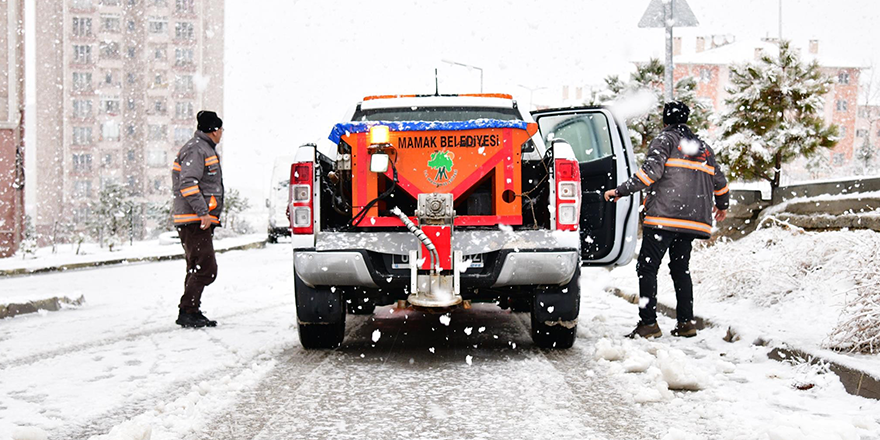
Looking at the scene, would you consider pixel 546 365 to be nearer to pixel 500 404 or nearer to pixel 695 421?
pixel 500 404

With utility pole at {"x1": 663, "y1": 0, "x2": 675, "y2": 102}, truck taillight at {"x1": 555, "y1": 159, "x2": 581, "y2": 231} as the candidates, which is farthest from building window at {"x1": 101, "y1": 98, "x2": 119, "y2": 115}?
truck taillight at {"x1": 555, "y1": 159, "x2": 581, "y2": 231}

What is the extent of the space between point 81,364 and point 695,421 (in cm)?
379

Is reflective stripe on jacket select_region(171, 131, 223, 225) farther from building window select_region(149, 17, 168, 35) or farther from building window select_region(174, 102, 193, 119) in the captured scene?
building window select_region(149, 17, 168, 35)

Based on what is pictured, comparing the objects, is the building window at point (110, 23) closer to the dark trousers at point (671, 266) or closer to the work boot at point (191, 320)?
the work boot at point (191, 320)

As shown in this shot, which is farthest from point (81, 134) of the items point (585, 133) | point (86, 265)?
point (585, 133)

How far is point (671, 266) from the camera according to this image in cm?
621

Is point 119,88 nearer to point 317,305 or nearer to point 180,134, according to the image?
point 180,134

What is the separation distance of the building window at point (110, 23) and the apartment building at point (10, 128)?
42722 millimetres

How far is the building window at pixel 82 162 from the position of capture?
6125 centimetres

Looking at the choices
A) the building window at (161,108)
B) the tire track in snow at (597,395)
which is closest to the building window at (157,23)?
the building window at (161,108)

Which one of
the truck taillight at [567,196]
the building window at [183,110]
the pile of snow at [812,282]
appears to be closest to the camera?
the pile of snow at [812,282]

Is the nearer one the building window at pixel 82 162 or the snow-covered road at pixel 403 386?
the snow-covered road at pixel 403 386

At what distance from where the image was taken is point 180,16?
202 ft

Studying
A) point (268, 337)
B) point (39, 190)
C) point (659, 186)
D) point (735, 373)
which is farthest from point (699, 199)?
point (39, 190)
